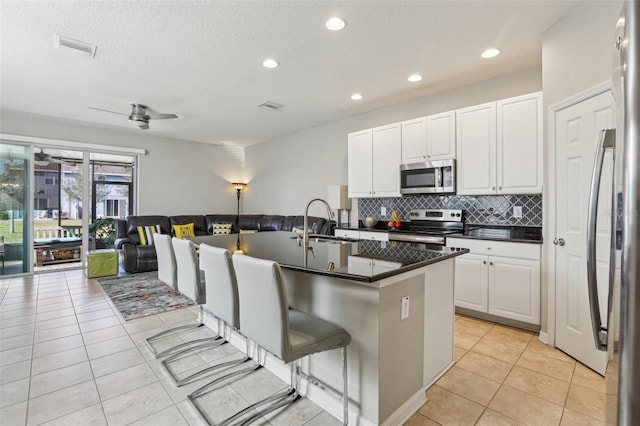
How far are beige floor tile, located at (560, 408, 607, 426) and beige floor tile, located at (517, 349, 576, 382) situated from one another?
0.41m

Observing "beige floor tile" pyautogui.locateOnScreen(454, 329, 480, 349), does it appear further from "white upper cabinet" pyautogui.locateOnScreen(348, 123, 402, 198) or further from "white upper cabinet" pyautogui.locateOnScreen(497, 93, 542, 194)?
"white upper cabinet" pyautogui.locateOnScreen(348, 123, 402, 198)

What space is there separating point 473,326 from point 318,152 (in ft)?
12.9

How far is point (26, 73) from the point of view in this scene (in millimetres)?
3545

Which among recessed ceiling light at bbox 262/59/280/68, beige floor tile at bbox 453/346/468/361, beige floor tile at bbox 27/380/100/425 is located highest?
recessed ceiling light at bbox 262/59/280/68

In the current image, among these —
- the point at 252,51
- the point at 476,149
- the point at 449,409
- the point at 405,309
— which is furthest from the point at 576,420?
the point at 252,51

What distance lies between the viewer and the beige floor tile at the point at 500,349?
251cm

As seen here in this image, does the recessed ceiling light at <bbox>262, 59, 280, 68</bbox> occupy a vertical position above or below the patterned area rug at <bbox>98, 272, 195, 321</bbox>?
above

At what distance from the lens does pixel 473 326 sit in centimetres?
317

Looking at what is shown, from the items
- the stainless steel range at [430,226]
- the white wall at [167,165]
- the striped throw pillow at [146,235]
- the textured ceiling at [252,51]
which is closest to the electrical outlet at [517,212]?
the stainless steel range at [430,226]

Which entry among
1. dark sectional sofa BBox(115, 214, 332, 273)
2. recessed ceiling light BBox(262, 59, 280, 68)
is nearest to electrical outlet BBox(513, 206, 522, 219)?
dark sectional sofa BBox(115, 214, 332, 273)

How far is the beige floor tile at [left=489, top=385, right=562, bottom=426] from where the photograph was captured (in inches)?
70.3

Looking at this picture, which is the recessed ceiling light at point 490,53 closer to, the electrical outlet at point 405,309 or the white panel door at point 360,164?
the white panel door at point 360,164

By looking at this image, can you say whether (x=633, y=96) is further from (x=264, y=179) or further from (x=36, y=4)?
(x=264, y=179)

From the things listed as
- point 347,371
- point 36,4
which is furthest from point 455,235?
point 36,4
